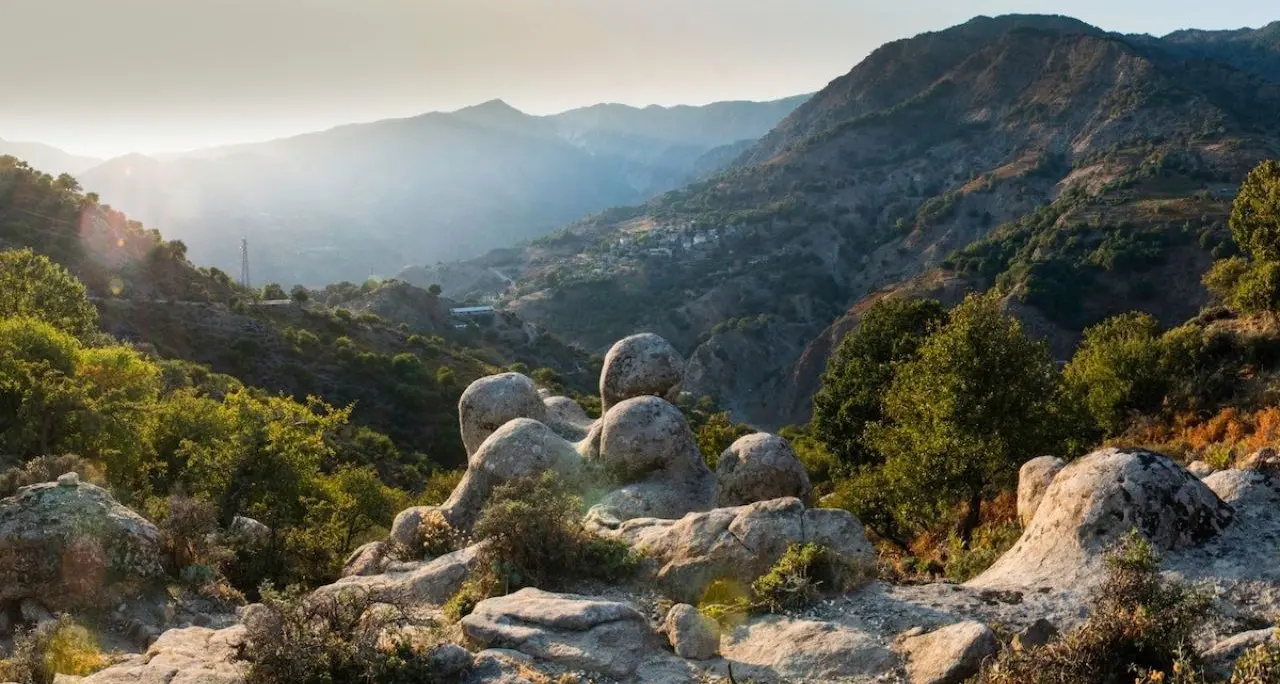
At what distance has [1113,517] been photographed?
432 inches

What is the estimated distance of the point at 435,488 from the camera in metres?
28.4

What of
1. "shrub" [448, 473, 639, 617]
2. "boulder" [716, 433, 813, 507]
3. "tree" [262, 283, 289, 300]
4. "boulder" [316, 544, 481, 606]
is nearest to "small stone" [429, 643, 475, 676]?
"shrub" [448, 473, 639, 617]

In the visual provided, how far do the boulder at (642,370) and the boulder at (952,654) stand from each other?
12.5 m

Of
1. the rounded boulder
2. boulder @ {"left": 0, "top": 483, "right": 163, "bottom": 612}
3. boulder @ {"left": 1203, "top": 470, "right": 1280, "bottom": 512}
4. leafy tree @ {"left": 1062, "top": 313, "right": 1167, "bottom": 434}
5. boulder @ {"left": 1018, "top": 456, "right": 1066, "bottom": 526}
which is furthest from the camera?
leafy tree @ {"left": 1062, "top": 313, "right": 1167, "bottom": 434}

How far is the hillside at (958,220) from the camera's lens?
95625 millimetres

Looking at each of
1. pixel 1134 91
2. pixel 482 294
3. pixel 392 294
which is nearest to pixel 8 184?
pixel 392 294

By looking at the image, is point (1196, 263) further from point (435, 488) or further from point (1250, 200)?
point (435, 488)

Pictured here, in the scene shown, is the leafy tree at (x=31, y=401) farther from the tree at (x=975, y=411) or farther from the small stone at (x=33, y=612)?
the tree at (x=975, y=411)

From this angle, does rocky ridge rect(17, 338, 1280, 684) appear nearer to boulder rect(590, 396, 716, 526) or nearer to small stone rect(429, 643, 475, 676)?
small stone rect(429, 643, 475, 676)

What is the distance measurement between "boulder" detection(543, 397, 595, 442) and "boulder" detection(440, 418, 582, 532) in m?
2.93

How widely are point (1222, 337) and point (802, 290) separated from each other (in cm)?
10547

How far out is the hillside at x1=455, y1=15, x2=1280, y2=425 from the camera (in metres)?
95.6

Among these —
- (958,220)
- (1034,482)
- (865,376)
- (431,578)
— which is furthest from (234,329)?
(958,220)

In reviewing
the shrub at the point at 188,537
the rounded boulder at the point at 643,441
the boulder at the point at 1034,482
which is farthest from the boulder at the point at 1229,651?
the shrub at the point at 188,537
